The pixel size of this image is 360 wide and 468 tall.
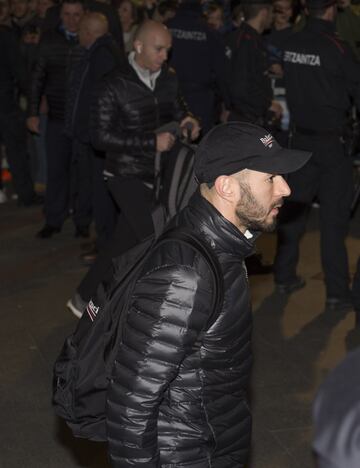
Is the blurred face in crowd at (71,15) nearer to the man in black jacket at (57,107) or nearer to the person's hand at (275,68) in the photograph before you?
the man in black jacket at (57,107)

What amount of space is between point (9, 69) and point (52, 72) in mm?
1313

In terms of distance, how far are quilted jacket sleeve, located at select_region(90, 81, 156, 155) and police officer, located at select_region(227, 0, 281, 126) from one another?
1824 millimetres

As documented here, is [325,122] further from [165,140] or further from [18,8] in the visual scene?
[18,8]

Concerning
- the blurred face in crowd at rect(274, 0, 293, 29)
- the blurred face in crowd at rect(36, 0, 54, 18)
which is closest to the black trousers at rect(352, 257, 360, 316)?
the blurred face in crowd at rect(274, 0, 293, 29)

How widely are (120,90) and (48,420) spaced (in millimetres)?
2391

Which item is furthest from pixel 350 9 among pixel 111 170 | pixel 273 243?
pixel 111 170

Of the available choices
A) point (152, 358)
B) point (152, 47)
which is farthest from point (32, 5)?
point (152, 358)

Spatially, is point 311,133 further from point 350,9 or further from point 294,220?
point 350,9

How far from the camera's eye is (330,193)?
7035 mm

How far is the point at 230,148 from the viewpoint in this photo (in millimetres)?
3086

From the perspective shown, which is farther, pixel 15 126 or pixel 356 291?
pixel 15 126

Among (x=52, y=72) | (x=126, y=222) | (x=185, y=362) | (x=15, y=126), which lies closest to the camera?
(x=185, y=362)

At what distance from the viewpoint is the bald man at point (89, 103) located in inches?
307

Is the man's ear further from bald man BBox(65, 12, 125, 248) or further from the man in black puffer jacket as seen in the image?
bald man BBox(65, 12, 125, 248)
